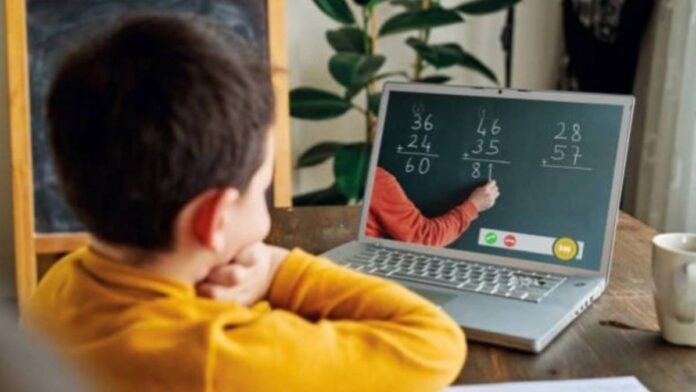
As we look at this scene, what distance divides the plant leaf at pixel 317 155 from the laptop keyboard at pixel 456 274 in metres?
1.17

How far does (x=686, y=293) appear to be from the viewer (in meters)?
0.94

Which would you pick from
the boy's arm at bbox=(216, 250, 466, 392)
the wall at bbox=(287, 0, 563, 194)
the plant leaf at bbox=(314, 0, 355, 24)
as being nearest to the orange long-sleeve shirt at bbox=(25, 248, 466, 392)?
the boy's arm at bbox=(216, 250, 466, 392)

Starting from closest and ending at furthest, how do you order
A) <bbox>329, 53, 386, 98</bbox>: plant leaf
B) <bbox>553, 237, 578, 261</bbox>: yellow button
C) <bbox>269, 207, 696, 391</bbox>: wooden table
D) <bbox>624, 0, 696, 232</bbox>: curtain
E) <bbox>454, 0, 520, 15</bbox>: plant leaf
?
<bbox>269, 207, 696, 391</bbox>: wooden table, <bbox>553, 237, 578, 261</bbox>: yellow button, <bbox>624, 0, 696, 232</bbox>: curtain, <bbox>329, 53, 386, 98</bbox>: plant leaf, <bbox>454, 0, 520, 15</bbox>: plant leaf

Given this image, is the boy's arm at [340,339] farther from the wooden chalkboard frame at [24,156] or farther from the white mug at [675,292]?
the wooden chalkboard frame at [24,156]

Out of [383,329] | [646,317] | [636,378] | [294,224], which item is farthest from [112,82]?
[294,224]

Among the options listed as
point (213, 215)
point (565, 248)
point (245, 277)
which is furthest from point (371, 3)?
point (213, 215)

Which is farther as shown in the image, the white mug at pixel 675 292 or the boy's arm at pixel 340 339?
the white mug at pixel 675 292

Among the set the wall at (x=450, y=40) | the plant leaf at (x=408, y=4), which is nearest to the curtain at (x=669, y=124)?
the wall at (x=450, y=40)

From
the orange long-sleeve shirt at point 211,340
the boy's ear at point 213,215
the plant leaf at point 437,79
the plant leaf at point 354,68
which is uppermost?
the plant leaf at point 354,68

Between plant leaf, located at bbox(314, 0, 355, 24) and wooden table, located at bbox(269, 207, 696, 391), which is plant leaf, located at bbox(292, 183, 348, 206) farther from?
wooden table, located at bbox(269, 207, 696, 391)

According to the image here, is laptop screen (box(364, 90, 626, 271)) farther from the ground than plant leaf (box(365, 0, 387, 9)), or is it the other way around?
plant leaf (box(365, 0, 387, 9))

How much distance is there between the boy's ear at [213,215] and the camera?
65 cm

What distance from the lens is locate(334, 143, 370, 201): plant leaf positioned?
2221 millimetres

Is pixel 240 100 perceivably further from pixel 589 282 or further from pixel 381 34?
pixel 381 34
